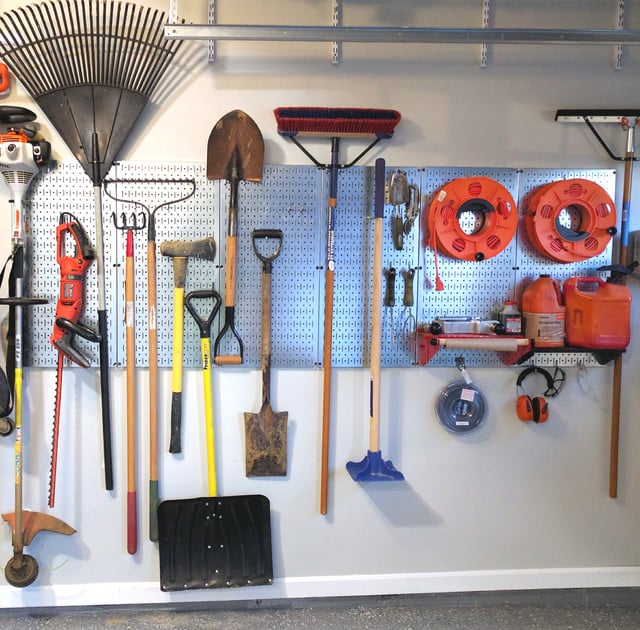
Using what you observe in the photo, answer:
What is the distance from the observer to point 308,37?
1.79 metres

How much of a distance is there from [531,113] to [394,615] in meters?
2.20

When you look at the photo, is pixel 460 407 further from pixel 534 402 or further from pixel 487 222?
pixel 487 222

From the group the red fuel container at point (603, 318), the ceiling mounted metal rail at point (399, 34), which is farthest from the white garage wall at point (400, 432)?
the red fuel container at point (603, 318)

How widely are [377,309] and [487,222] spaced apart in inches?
22.3

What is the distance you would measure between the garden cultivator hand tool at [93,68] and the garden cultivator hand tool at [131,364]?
0.09 m

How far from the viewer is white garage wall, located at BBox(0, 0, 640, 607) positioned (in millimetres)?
1952

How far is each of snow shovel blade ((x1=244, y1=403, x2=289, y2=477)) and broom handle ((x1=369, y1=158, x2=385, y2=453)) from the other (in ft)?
1.20

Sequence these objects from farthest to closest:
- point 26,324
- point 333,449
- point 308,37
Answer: point 333,449, point 26,324, point 308,37

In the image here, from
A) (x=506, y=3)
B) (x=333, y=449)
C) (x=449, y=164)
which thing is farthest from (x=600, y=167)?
(x=333, y=449)

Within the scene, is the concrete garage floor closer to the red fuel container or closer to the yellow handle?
the yellow handle

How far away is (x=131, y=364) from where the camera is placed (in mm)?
1915

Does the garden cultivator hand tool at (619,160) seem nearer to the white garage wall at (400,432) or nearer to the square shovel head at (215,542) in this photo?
the white garage wall at (400,432)

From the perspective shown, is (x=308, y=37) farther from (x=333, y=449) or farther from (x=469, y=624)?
(x=469, y=624)

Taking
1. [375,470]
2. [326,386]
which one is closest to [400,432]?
[375,470]
